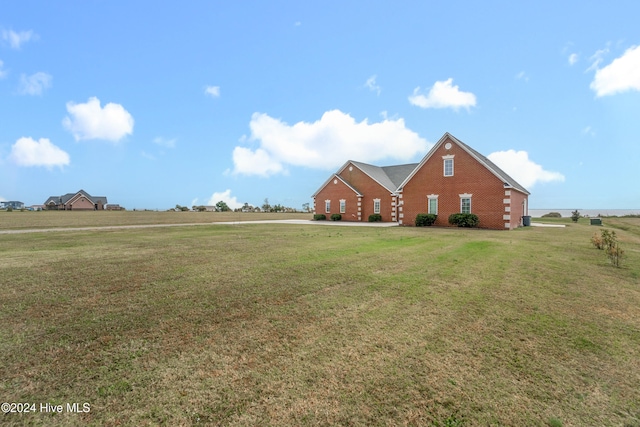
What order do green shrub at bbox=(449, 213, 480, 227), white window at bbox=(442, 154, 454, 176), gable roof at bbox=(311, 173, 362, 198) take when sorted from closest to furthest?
green shrub at bbox=(449, 213, 480, 227) < white window at bbox=(442, 154, 454, 176) < gable roof at bbox=(311, 173, 362, 198)

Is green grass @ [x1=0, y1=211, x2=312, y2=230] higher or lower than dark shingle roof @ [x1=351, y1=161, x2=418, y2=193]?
lower

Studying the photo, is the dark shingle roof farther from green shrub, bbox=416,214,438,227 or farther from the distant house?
the distant house

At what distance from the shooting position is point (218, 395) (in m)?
3.00

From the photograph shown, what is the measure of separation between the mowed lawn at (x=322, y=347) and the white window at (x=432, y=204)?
19236mm

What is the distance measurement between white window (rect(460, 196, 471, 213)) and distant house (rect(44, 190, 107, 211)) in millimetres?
80956

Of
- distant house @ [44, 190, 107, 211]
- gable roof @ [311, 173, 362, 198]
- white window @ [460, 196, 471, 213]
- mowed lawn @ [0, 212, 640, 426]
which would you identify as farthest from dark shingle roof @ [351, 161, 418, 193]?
distant house @ [44, 190, 107, 211]

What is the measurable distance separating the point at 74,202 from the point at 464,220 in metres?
81.8

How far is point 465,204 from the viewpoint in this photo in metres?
25.6

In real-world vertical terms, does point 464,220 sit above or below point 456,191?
below

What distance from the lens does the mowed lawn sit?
2857 millimetres

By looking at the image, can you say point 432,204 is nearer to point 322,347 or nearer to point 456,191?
point 456,191

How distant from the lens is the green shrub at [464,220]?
24.6 metres

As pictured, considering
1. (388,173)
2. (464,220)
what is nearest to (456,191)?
(464,220)

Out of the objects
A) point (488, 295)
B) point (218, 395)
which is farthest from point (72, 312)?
point (488, 295)
